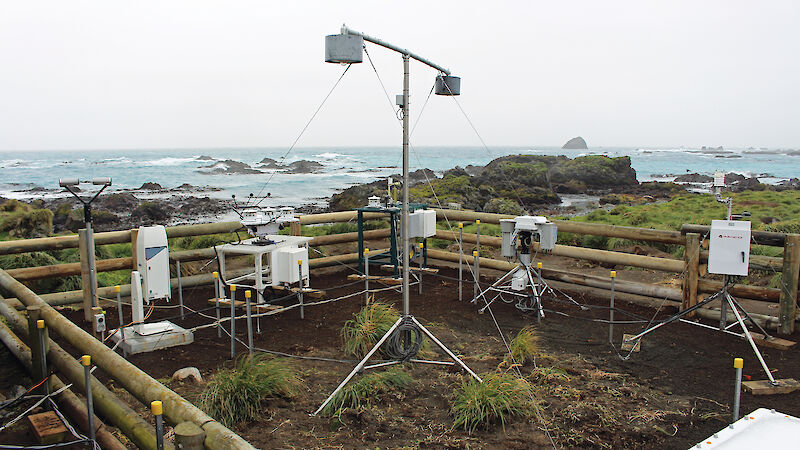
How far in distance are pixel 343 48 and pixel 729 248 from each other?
14.5ft

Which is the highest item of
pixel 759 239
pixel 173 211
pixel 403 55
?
pixel 403 55

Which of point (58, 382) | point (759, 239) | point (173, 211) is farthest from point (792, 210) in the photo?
point (173, 211)

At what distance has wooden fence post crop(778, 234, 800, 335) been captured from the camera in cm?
633

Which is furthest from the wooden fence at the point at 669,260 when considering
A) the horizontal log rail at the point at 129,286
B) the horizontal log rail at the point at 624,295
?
the horizontal log rail at the point at 129,286

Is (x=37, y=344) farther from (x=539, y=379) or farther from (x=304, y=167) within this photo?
(x=304, y=167)

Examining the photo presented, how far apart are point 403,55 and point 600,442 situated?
3434 mm

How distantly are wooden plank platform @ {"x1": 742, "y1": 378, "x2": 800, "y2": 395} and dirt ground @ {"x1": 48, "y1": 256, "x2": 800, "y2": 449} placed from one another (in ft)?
0.19

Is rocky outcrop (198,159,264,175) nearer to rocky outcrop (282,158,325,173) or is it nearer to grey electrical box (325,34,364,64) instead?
rocky outcrop (282,158,325,173)

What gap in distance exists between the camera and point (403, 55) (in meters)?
4.96

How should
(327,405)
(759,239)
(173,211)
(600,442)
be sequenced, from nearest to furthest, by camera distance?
(600,442)
(327,405)
(759,239)
(173,211)

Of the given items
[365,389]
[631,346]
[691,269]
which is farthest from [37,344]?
[691,269]

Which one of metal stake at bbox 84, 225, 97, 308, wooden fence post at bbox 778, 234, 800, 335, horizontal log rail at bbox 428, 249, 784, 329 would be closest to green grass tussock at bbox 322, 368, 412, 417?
metal stake at bbox 84, 225, 97, 308

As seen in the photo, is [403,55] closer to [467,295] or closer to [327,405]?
[327,405]

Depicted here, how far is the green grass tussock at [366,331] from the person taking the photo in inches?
229
